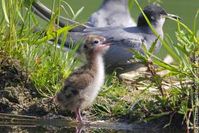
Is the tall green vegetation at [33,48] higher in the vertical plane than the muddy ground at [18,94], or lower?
higher

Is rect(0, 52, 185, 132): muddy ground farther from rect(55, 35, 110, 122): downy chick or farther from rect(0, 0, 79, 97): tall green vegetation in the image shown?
rect(55, 35, 110, 122): downy chick

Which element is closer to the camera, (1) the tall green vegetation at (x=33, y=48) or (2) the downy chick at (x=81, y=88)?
(2) the downy chick at (x=81, y=88)

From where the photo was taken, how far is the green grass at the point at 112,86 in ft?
23.8

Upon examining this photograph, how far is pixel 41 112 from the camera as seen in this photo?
7625 millimetres

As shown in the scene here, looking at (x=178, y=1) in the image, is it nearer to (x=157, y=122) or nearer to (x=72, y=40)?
(x=72, y=40)

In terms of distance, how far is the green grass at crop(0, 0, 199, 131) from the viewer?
725cm

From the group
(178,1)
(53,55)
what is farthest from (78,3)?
(53,55)

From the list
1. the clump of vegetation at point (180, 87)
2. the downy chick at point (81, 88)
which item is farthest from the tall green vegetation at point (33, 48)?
the clump of vegetation at point (180, 87)

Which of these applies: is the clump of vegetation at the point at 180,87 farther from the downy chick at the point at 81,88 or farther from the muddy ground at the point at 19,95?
the muddy ground at the point at 19,95

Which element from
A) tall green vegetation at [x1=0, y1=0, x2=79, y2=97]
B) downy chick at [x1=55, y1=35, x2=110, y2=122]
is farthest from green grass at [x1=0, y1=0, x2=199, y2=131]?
downy chick at [x1=55, y1=35, x2=110, y2=122]

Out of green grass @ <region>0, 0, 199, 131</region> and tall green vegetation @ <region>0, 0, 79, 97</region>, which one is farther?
tall green vegetation @ <region>0, 0, 79, 97</region>

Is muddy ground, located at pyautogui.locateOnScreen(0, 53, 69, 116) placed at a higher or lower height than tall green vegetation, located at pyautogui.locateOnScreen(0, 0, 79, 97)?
lower

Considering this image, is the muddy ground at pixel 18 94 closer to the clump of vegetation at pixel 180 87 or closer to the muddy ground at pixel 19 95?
the muddy ground at pixel 19 95

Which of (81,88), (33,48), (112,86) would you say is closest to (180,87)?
(81,88)
